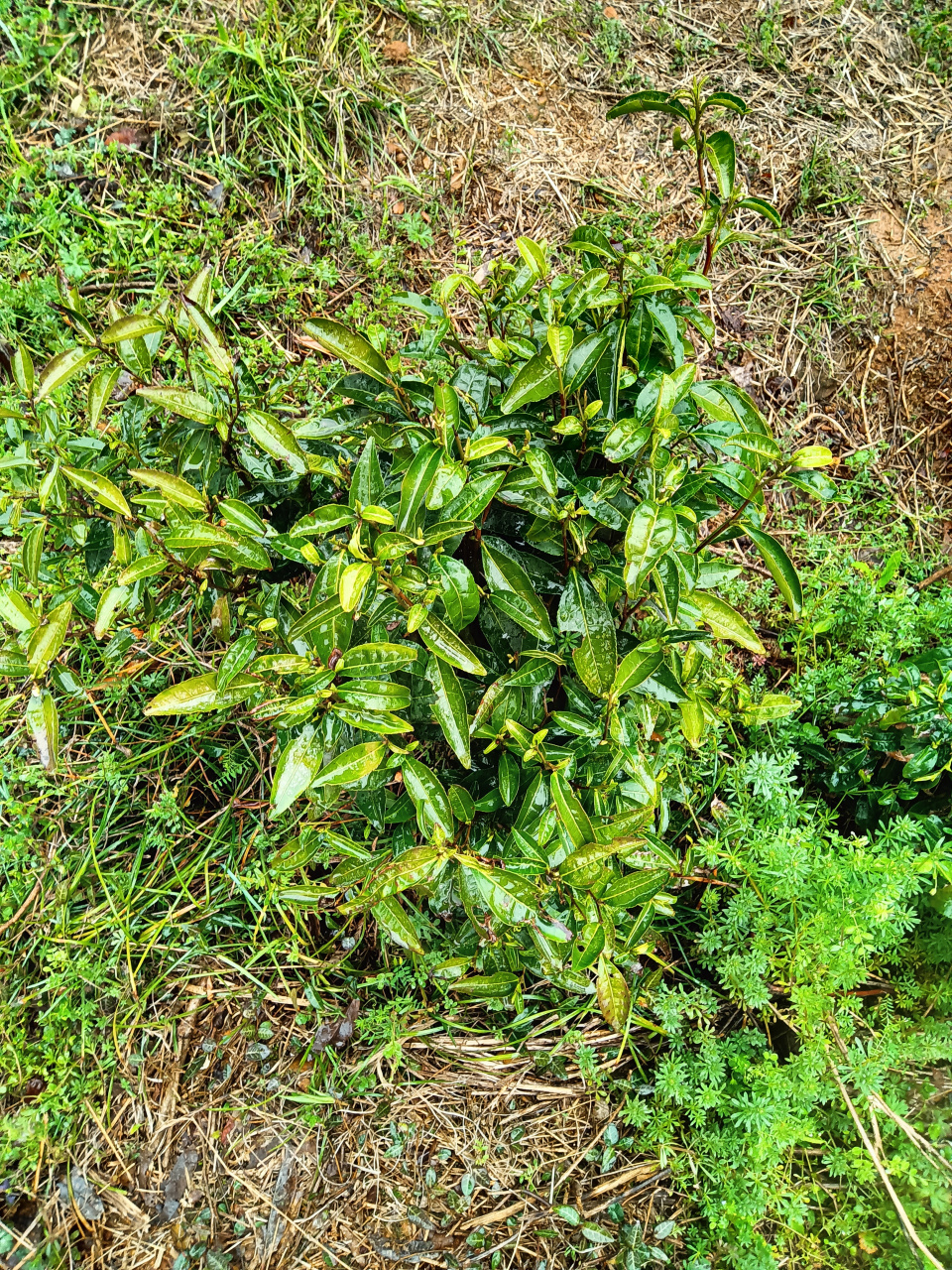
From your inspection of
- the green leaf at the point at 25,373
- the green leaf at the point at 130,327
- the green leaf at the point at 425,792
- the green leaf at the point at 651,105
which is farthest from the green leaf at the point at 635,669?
the green leaf at the point at 25,373

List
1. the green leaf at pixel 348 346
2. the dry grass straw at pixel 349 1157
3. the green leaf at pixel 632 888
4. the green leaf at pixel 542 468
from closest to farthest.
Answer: the green leaf at pixel 542 468 < the green leaf at pixel 348 346 < the green leaf at pixel 632 888 < the dry grass straw at pixel 349 1157

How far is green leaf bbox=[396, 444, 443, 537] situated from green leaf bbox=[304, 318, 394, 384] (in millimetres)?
195

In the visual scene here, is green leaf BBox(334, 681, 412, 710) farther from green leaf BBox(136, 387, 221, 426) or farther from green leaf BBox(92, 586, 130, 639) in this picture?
green leaf BBox(136, 387, 221, 426)

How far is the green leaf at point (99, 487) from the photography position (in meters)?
1.31

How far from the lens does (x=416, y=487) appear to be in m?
1.29

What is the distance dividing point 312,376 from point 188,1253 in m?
2.68

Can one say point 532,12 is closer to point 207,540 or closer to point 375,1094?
point 207,540

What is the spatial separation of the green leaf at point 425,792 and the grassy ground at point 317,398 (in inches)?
39.7

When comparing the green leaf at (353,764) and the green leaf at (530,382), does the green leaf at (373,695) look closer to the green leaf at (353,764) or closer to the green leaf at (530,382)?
the green leaf at (353,764)

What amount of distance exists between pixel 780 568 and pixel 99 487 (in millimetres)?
1249

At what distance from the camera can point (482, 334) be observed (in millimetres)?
2756

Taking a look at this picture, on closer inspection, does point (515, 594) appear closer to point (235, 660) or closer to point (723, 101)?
point (235, 660)

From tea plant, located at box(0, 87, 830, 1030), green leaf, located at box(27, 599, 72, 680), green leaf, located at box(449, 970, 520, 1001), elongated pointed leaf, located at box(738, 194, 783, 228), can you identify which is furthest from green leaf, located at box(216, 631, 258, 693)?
elongated pointed leaf, located at box(738, 194, 783, 228)

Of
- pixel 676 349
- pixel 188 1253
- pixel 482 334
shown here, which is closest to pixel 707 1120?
pixel 188 1253
